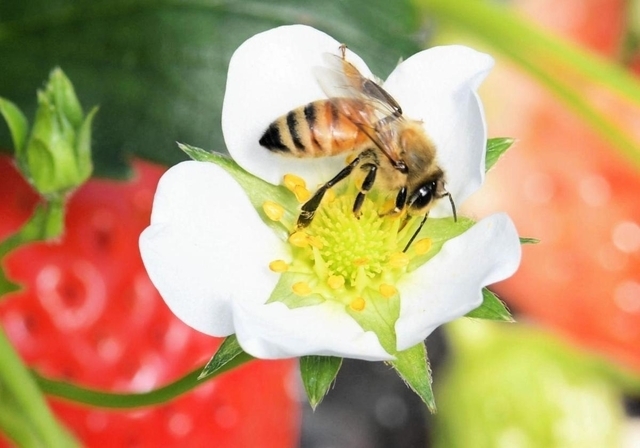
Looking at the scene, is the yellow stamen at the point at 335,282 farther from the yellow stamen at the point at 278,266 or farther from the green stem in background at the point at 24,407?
the green stem in background at the point at 24,407

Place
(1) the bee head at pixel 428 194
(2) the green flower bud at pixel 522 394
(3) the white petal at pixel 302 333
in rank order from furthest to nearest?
(2) the green flower bud at pixel 522 394, (1) the bee head at pixel 428 194, (3) the white petal at pixel 302 333

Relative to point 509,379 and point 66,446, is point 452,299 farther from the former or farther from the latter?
point 509,379

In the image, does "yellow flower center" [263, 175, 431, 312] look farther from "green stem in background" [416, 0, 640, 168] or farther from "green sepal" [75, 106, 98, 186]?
"green stem in background" [416, 0, 640, 168]

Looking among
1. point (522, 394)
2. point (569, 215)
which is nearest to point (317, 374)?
point (522, 394)

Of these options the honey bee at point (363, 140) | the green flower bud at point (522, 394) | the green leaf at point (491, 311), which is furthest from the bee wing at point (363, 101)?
the green flower bud at point (522, 394)

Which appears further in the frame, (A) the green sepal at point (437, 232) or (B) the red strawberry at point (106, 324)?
(B) the red strawberry at point (106, 324)

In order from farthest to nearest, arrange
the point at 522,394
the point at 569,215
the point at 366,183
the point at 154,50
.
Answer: the point at 569,215, the point at 522,394, the point at 154,50, the point at 366,183

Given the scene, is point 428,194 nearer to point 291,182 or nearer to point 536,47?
point 291,182
